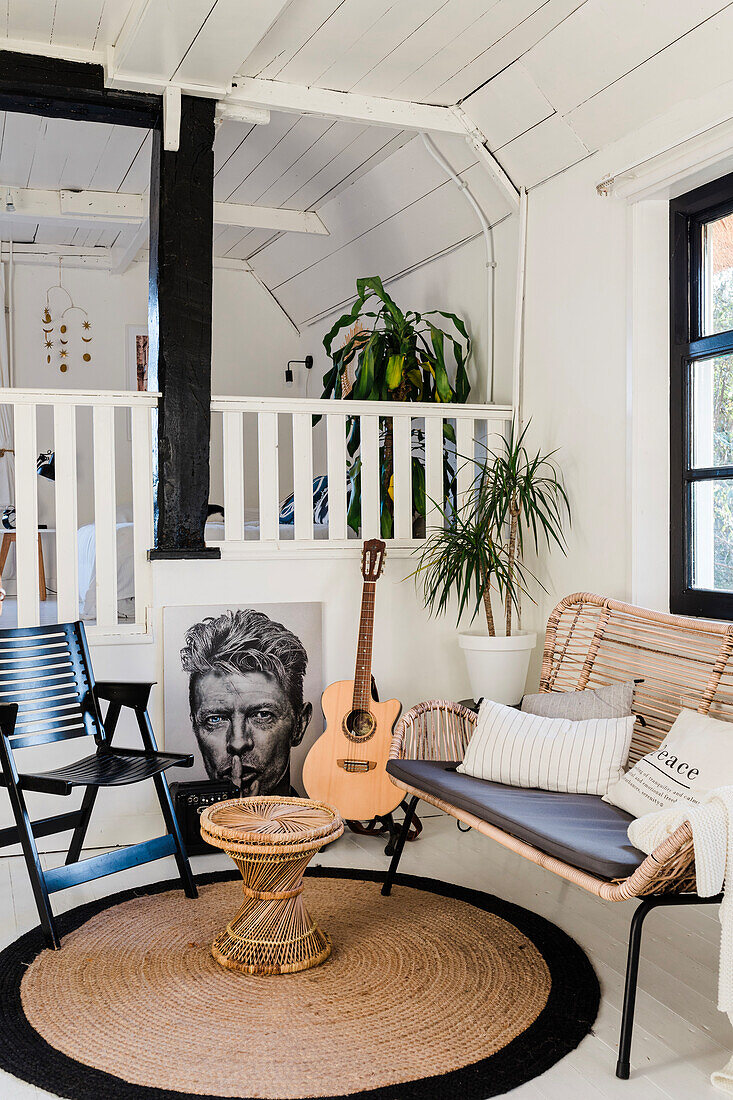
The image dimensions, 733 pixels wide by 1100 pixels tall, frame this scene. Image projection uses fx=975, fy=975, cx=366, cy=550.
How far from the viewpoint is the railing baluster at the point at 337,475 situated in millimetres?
3945

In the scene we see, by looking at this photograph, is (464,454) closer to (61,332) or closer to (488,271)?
(488,271)

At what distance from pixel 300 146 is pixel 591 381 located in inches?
80.4

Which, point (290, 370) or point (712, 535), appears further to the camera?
point (290, 370)

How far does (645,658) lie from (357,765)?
112 cm

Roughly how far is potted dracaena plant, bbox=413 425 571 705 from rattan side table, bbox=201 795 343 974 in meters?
1.24

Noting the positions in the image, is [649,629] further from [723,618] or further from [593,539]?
[593,539]

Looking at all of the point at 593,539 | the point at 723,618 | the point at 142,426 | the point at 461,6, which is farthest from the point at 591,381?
the point at 142,426

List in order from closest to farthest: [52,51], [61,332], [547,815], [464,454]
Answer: [547,815], [52,51], [464,454], [61,332]

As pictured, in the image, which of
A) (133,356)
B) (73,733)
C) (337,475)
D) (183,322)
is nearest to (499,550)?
(337,475)

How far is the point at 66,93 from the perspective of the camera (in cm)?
349

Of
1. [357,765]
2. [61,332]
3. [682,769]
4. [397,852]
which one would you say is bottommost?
[397,852]

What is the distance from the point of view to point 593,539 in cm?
362

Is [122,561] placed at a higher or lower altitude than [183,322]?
lower

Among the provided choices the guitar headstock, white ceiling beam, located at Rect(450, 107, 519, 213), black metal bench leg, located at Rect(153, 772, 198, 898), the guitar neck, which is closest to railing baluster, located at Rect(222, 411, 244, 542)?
the guitar headstock
